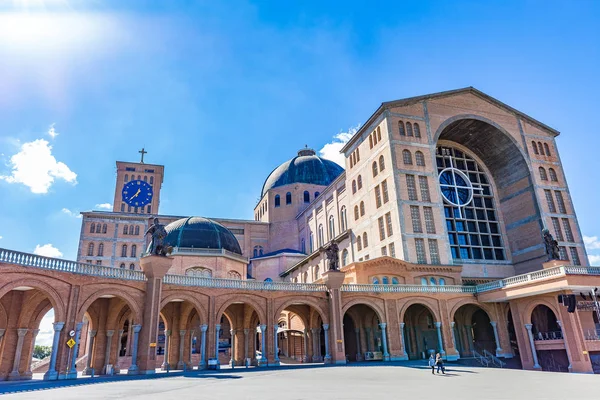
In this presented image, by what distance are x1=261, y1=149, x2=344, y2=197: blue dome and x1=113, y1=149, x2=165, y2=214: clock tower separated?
18.9 m

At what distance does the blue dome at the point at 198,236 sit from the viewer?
4069 centimetres

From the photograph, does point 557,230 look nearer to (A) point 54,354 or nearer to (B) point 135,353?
(B) point 135,353

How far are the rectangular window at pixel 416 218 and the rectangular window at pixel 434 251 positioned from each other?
1.58 m

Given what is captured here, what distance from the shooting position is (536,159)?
4725cm

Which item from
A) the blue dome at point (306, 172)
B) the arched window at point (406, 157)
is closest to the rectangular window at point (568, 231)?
the arched window at point (406, 157)

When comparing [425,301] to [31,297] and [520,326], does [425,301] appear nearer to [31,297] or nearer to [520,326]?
[520,326]

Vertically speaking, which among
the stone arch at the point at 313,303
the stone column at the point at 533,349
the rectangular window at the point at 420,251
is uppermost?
the rectangular window at the point at 420,251

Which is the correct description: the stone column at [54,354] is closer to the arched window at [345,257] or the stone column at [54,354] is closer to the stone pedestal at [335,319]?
the stone pedestal at [335,319]

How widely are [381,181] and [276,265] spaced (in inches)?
980

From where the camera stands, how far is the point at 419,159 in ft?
141

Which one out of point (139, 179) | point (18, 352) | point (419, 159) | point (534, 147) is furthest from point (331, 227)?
point (18, 352)

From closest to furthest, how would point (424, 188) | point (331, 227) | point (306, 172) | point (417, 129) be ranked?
point (424, 188)
point (417, 129)
point (331, 227)
point (306, 172)

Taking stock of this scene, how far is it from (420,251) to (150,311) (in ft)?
80.7

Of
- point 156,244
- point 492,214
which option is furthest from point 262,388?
point 492,214
